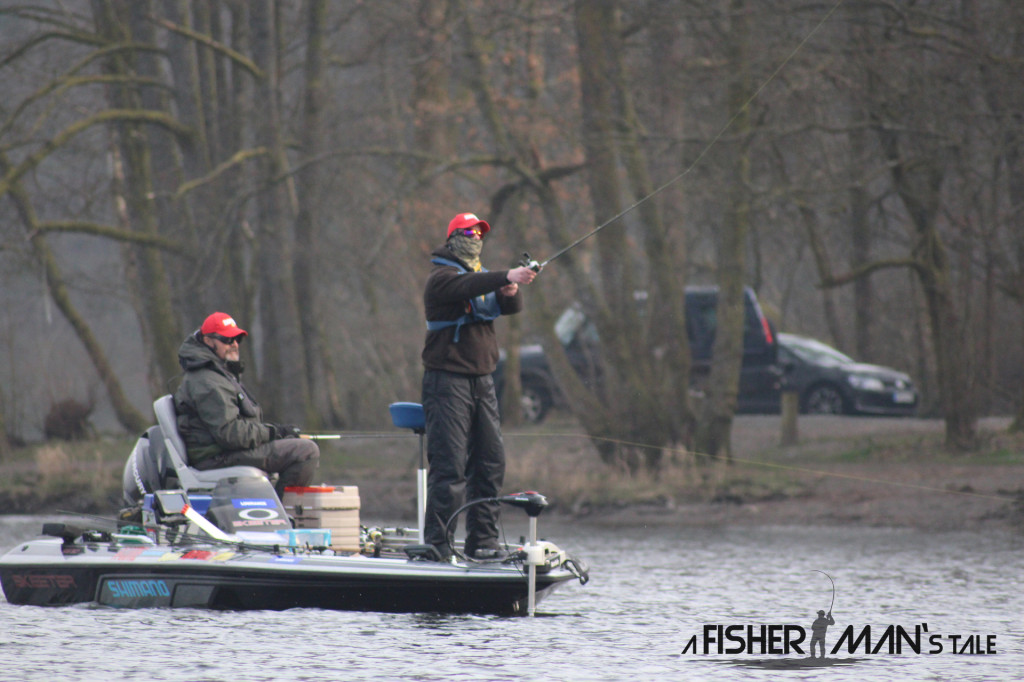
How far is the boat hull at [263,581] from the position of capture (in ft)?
31.7

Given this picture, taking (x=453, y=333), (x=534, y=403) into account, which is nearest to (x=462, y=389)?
(x=453, y=333)

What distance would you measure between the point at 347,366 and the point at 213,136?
200 inches

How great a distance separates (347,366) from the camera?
2703 centimetres

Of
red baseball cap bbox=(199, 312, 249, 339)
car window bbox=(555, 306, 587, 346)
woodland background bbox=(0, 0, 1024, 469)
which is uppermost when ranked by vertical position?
woodland background bbox=(0, 0, 1024, 469)

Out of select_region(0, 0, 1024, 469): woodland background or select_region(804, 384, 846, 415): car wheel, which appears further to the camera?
select_region(804, 384, 846, 415): car wheel

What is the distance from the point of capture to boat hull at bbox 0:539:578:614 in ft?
31.7

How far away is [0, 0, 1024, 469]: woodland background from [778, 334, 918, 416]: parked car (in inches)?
24.3

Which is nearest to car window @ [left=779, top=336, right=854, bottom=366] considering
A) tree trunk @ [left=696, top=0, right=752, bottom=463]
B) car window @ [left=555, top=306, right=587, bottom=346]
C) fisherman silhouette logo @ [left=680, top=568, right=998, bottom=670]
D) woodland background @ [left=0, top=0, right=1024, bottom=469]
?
woodland background @ [left=0, top=0, right=1024, bottom=469]

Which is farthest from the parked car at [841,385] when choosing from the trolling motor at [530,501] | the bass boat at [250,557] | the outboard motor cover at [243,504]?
the trolling motor at [530,501]

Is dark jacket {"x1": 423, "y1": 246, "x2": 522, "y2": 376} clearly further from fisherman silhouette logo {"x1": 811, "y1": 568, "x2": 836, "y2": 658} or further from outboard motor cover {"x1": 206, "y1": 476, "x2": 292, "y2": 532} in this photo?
fisherman silhouette logo {"x1": 811, "y1": 568, "x2": 836, "y2": 658}

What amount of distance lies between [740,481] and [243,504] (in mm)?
9107

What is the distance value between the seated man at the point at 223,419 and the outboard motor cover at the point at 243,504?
0.19 meters

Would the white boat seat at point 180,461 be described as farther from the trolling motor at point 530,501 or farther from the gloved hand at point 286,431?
the trolling motor at point 530,501

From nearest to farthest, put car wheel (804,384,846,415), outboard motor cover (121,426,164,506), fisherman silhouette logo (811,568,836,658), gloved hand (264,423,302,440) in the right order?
fisherman silhouette logo (811,568,836,658) → outboard motor cover (121,426,164,506) → gloved hand (264,423,302,440) → car wheel (804,384,846,415)
